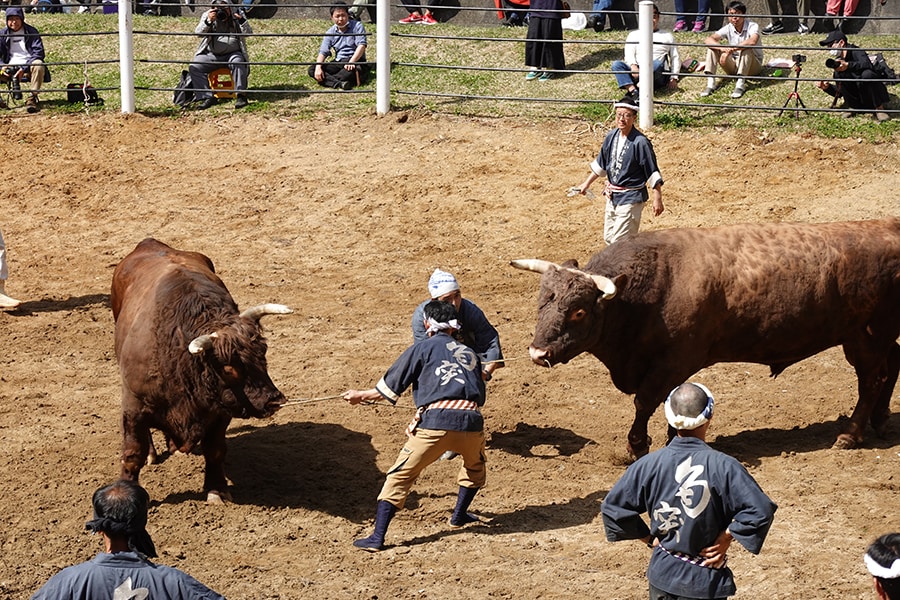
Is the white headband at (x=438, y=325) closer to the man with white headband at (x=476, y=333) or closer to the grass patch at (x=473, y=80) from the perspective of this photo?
the man with white headband at (x=476, y=333)

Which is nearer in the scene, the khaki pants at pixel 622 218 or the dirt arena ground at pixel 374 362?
the dirt arena ground at pixel 374 362

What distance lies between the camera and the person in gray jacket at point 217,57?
1788cm

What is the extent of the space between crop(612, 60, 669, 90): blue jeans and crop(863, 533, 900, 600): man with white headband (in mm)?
13265

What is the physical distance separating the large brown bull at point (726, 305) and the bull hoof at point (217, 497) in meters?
2.39

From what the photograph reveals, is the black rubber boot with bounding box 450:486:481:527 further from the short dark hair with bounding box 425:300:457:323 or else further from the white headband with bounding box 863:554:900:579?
the white headband with bounding box 863:554:900:579

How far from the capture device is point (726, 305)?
9.28m

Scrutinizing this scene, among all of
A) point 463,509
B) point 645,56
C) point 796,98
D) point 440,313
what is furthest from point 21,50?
point 463,509

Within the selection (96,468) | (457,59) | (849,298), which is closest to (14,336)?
(96,468)

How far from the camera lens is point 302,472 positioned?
363 inches

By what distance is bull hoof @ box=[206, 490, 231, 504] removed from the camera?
859 cm

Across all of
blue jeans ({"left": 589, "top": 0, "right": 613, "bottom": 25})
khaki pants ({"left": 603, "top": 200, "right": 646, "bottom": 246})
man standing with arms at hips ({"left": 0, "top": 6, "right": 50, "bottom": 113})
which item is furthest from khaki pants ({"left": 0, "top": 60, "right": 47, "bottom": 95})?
khaki pants ({"left": 603, "top": 200, "right": 646, "bottom": 246})

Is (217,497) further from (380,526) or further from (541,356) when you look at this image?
(541,356)

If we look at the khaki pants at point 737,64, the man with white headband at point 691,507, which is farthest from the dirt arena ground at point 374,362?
the man with white headband at point 691,507

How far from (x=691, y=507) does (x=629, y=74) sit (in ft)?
41.5
